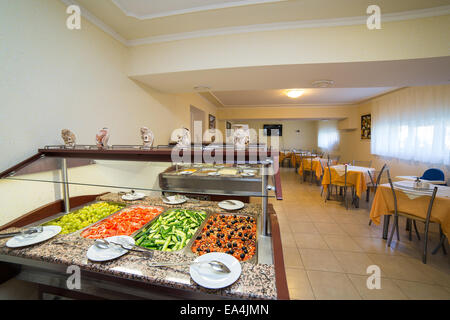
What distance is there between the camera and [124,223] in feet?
4.36

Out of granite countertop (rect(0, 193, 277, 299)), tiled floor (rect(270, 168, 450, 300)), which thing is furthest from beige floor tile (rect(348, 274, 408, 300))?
granite countertop (rect(0, 193, 277, 299))

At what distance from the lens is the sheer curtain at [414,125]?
332 cm

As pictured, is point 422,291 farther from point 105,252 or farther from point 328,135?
point 328,135

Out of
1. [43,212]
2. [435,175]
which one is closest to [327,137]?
[435,175]

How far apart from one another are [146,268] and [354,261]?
2175 mm

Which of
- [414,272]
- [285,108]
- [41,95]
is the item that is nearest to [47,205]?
[41,95]

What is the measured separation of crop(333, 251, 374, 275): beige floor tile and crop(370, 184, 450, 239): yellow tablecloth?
0.68 m

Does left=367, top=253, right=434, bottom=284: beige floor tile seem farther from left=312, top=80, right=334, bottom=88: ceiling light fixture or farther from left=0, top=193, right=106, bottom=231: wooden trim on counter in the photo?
left=0, top=193, right=106, bottom=231: wooden trim on counter

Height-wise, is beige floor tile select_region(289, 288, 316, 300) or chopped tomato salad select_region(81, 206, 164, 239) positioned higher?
chopped tomato salad select_region(81, 206, 164, 239)

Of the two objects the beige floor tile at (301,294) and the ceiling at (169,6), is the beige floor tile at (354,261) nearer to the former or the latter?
the beige floor tile at (301,294)

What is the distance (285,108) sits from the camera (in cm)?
670

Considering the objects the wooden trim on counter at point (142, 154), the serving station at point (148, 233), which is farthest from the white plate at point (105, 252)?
the wooden trim on counter at point (142, 154)

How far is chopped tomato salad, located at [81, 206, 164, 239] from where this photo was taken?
3.99 ft
